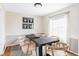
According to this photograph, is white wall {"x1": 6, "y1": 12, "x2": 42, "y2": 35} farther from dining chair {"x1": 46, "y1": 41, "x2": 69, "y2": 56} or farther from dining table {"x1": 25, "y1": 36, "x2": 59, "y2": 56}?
dining chair {"x1": 46, "y1": 41, "x2": 69, "y2": 56}

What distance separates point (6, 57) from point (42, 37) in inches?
21.8

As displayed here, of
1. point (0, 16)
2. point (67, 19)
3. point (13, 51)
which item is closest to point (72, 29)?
point (67, 19)

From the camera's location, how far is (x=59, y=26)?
1392mm

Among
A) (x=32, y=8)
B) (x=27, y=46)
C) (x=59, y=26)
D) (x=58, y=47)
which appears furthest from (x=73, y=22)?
(x=27, y=46)

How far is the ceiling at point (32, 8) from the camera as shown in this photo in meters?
1.27

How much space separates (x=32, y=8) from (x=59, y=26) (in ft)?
1.52

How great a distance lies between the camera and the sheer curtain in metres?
1.33

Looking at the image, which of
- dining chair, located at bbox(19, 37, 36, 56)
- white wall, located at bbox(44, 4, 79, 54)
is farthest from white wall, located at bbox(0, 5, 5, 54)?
white wall, located at bbox(44, 4, 79, 54)

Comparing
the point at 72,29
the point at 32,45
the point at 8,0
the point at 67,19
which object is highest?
the point at 8,0

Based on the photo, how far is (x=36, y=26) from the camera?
4.55 feet

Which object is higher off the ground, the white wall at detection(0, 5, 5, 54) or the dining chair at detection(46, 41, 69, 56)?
the white wall at detection(0, 5, 5, 54)

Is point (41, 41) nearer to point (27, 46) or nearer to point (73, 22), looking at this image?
point (27, 46)

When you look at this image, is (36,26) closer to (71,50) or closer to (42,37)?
(42,37)

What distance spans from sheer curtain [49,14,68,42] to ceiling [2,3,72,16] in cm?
13
